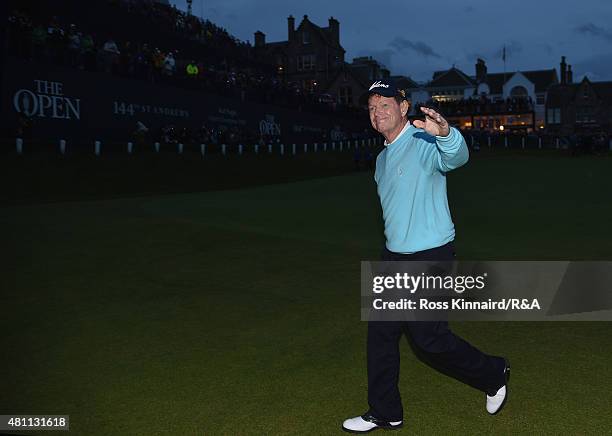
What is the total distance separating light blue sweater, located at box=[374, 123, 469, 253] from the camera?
3785mm

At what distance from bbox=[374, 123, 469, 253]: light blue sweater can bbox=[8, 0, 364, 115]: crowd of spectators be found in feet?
66.8

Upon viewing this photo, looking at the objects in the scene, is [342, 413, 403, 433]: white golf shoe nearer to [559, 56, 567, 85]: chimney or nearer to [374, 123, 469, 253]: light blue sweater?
[374, 123, 469, 253]: light blue sweater

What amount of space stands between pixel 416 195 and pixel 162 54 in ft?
94.0

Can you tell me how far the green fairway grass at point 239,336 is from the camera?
4086 mm

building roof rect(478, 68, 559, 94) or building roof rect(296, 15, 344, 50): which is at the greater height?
building roof rect(296, 15, 344, 50)

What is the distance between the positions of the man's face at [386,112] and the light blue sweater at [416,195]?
0.09 m

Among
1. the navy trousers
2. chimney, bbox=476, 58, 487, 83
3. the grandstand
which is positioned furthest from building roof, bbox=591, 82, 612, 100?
the navy trousers

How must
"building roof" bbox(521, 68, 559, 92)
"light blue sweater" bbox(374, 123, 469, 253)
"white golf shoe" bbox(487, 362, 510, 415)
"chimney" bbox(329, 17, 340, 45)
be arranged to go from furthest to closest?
"building roof" bbox(521, 68, 559, 92) → "chimney" bbox(329, 17, 340, 45) → "white golf shoe" bbox(487, 362, 510, 415) → "light blue sweater" bbox(374, 123, 469, 253)

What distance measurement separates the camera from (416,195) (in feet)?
12.6

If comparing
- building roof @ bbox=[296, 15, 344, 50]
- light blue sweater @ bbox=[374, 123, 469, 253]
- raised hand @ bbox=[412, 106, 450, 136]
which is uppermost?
building roof @ bbox=[296, 15, 344, 50]

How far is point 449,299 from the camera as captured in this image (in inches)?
159

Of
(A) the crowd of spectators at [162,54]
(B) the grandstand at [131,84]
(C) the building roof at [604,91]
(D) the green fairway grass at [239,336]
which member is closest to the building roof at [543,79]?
(C) the building roof at [604,91]

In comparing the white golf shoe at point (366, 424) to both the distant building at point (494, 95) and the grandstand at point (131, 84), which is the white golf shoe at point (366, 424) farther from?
the distant building at point (494, 95)

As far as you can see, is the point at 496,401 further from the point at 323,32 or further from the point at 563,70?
the point at 563,70
